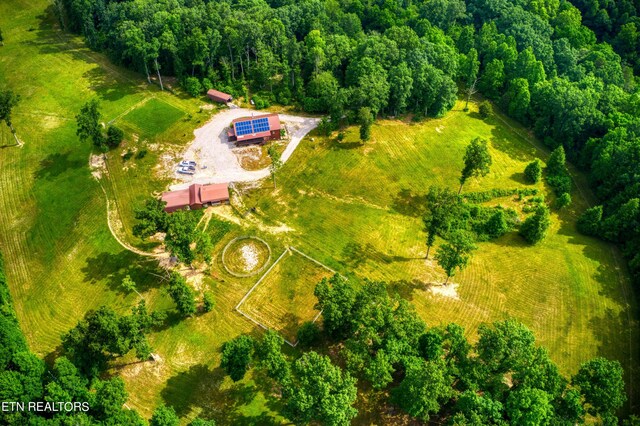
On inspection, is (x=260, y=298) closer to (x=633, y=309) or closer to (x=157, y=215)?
(x=157, y=215)

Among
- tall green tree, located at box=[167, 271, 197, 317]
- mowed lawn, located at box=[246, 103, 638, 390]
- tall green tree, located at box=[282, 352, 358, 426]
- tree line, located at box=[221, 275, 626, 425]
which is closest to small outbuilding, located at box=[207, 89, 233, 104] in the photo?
mowed lawn, located at box=[246, 103, 638, 390]

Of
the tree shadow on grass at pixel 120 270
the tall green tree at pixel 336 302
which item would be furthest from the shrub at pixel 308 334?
the tree shadow on grass at pixel 120 270

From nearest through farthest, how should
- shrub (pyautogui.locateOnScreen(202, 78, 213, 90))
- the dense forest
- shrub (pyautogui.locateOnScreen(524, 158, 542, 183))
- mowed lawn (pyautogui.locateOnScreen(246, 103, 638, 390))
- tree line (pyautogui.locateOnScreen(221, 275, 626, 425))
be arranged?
tree line (pyautogui.locateOnScreen(221, 275, 626, 425)) → mowed lawn (pyautogui.locateOnScreen(246, 103, 638, 390)) → shrub (pyautogui.locateOnScreen(524, 158, 542, 183)) → the dense forest → shrub (pyautogui.locateOnScreen(202, 78, 213, 90))

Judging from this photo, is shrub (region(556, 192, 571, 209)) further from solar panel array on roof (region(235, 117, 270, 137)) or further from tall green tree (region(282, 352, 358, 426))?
solar panel array on roof (region(235, 117, 270, 137))

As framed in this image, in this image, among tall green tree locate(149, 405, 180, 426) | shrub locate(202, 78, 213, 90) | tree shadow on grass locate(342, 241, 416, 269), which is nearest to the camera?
tall green tree locate(149, 405, 180, 426)

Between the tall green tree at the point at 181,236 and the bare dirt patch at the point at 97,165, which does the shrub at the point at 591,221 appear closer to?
the tall green tree at the point at 181,236

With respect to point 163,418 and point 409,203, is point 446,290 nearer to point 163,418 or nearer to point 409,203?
point 409,203
